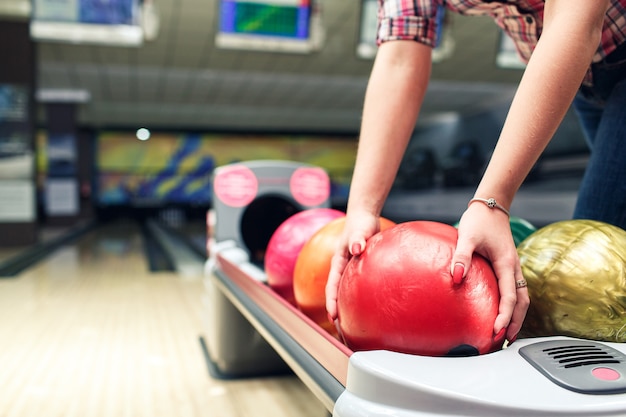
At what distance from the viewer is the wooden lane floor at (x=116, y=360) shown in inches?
64.2

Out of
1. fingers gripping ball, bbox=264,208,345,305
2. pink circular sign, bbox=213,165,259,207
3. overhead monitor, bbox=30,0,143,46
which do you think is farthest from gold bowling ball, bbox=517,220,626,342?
overhead monitor, bbox=30,0,143,46

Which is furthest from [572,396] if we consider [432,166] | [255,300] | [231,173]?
[432,166]

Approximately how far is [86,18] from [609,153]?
153 inches

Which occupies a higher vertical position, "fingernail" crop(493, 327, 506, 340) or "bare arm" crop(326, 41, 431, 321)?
"bare arm" crop(326, 41, 431, 321)

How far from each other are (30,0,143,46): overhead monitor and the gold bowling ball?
12.8 ft

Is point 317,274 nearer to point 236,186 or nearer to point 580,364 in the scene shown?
point 580,364

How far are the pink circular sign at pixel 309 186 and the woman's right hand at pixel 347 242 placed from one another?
1354mm

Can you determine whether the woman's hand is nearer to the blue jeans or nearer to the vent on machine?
the vent on machine

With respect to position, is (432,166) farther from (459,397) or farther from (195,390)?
(459,397)

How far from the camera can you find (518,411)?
519 millimetres

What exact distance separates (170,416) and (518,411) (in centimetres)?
126

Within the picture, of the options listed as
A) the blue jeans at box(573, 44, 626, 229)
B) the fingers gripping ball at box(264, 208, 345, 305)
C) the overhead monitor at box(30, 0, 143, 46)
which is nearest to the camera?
the blue jeans at box(573, 44, 626, 229)

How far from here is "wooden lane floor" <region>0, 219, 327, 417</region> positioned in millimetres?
1632

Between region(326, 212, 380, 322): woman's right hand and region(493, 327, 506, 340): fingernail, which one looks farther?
region(326, 212, 380, 322): woman's right hand
